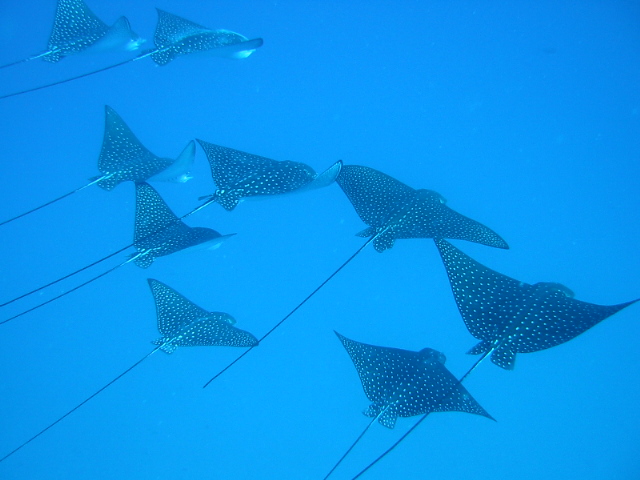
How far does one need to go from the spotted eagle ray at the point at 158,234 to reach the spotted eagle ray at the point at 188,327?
474 millimetres

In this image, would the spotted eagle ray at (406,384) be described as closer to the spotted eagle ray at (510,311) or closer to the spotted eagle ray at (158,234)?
the spotted eagle ray at (510,311)

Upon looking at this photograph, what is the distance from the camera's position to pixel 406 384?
3.51 metres

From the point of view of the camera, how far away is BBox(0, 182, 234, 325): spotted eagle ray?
3918 mm

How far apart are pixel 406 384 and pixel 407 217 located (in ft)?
5.08

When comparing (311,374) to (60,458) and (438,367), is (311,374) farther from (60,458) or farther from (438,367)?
(60,458)

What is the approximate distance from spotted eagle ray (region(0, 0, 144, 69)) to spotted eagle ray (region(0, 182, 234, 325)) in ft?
6.12

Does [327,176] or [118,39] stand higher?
[118,39]

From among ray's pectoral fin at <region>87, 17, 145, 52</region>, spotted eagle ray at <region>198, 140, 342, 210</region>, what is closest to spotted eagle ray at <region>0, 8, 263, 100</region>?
ray's pectoral fin at <region>87, 17, 145, 52</region>

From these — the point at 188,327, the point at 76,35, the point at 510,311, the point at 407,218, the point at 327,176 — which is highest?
the point at 76,35

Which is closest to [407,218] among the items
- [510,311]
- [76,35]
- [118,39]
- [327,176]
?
[327,176]

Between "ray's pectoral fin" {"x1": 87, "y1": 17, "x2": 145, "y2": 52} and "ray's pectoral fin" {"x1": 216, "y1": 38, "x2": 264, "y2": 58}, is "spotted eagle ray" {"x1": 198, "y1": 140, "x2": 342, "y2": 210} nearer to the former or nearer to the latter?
"ray's pectoral fin" {"x1": 216, "y1": 38, "x2": 264, "y2": 58}

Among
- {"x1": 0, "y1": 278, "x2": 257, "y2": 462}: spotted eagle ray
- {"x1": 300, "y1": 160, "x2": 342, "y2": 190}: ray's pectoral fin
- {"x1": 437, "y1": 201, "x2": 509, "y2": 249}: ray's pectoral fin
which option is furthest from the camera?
{"x1": 0, "y1": 278, "x2": 257, "y2": 462}: spotted eagle ray

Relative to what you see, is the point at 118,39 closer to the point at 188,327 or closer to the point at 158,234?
the point at 158,234

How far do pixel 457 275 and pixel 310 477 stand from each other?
502 centimetres
